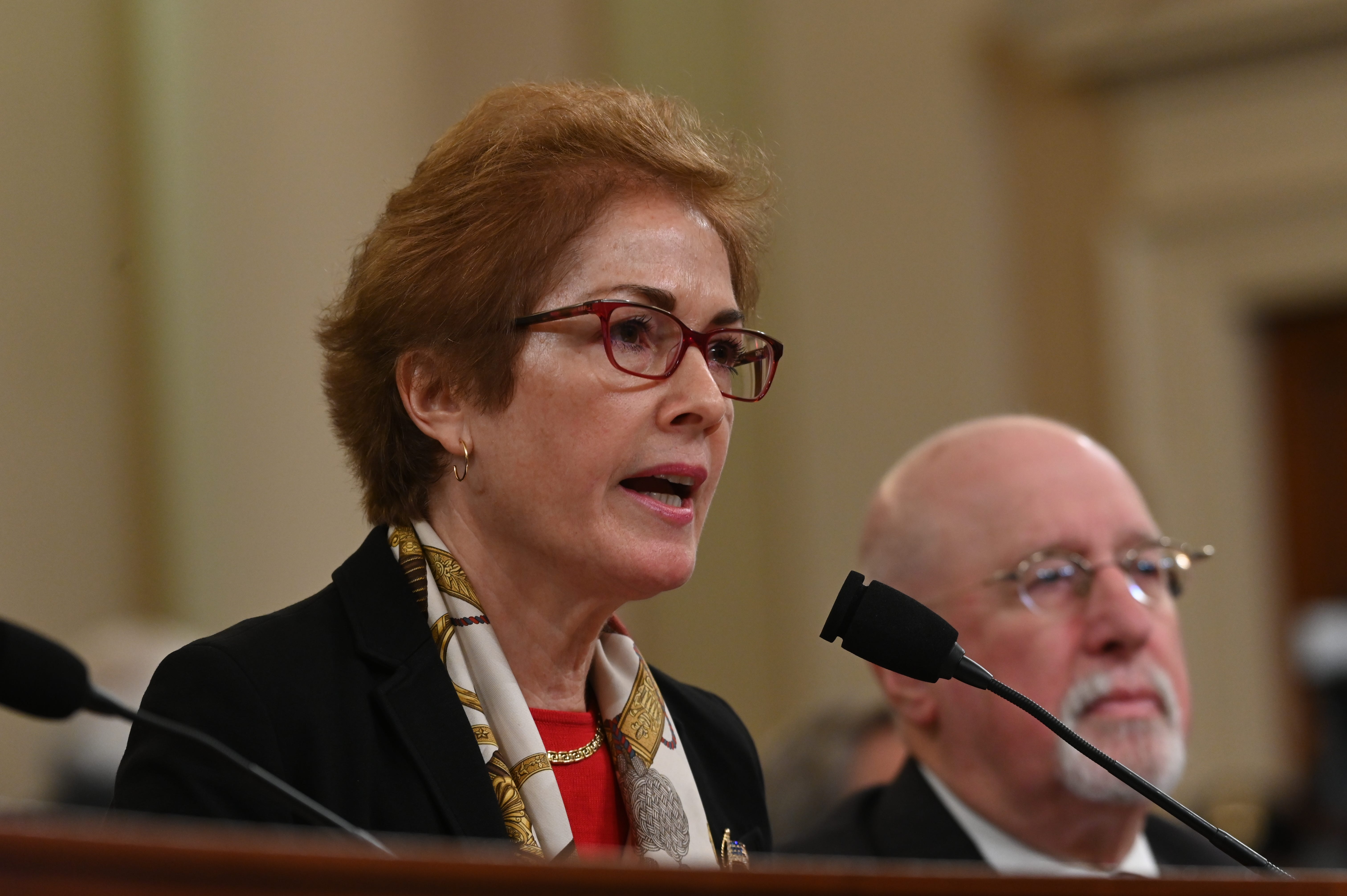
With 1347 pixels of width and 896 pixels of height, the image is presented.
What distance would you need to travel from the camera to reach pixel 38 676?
1289mm

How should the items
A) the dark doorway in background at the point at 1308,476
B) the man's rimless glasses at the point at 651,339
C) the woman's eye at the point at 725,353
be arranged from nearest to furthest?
the man's rimless glasses at the point at 651,339
the woman's eye at the point at 725,353
the dark doorway in background at the point at 1308,476

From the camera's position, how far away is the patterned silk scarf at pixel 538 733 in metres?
1.63

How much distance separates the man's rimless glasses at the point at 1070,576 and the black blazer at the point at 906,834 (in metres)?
0.35

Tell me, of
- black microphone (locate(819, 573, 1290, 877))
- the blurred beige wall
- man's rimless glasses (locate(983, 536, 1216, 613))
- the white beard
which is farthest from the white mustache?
the blurred beige wall

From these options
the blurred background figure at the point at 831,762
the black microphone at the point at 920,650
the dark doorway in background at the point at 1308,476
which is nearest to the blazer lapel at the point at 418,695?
the black microphone at the point at 920,650

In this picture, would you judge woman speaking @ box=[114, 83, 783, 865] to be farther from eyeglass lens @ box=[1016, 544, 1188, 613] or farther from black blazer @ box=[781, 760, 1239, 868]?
eyeglass lens @ box=[1016, 544, 1188, 613]

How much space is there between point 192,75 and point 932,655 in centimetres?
362

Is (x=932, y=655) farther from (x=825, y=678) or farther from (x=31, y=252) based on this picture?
(x=825, y=678)

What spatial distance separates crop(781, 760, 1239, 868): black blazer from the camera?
243cm

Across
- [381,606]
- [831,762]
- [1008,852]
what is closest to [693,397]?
[381,606]

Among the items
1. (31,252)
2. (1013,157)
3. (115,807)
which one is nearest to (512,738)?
(115,807)

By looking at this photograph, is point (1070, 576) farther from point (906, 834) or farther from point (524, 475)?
point (524, 475)

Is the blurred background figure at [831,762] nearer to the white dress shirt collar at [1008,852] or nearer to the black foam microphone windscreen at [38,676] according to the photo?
the white dress shirt collar at [1008,852]

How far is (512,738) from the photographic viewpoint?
1.67 m
